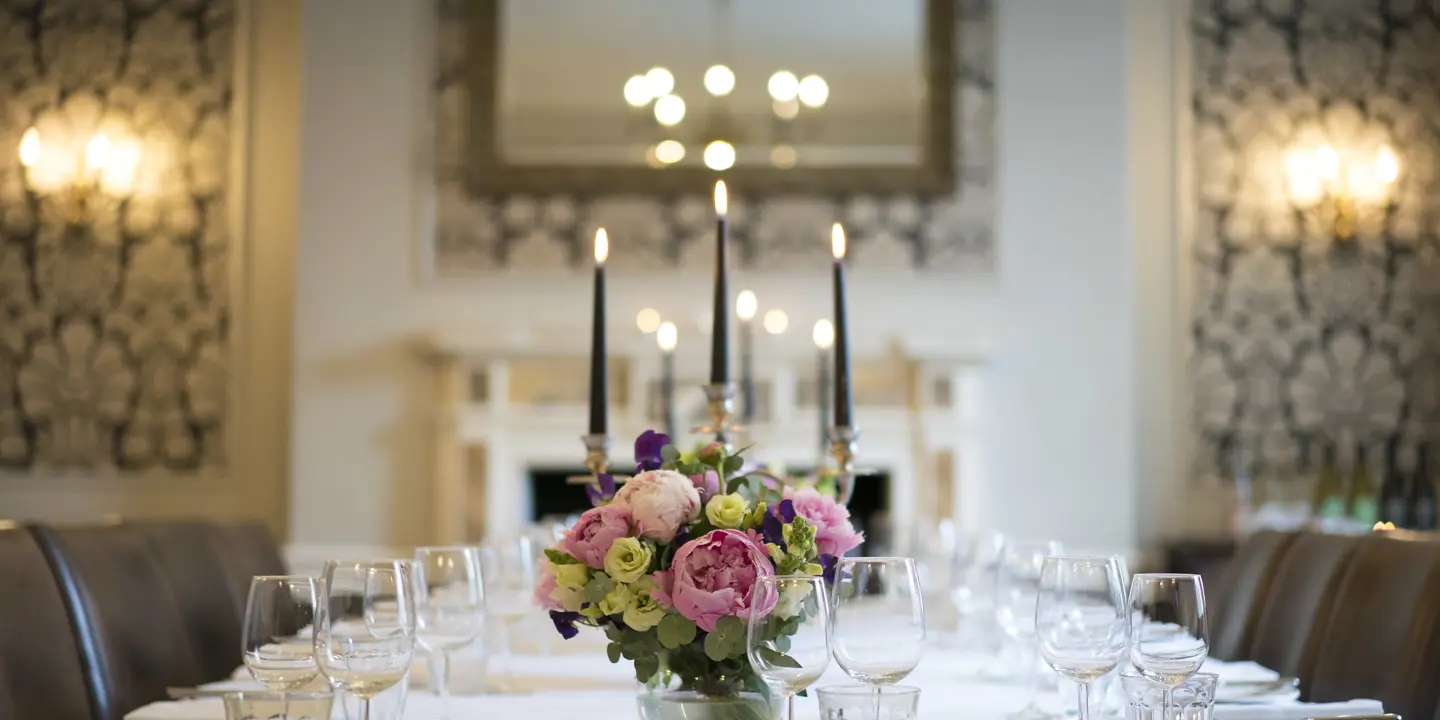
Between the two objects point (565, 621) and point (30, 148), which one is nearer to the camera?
point (565, 621)

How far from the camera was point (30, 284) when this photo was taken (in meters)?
5.01

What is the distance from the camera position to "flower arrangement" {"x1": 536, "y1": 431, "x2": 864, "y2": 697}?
1285mm

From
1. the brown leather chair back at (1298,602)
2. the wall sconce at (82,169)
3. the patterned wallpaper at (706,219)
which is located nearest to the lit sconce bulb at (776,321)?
the patterned wallpaper at (706,219)

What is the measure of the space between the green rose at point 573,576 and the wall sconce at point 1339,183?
4.25 metres

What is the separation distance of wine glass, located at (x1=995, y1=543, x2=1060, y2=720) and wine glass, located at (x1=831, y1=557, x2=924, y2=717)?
44cm

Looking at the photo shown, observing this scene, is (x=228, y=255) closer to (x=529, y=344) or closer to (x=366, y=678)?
(x=529, y=344)

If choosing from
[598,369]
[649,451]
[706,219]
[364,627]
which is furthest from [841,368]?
[706,219]

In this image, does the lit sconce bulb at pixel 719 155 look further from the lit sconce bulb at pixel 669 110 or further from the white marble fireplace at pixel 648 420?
the white marble fireplace at pixel 648 420

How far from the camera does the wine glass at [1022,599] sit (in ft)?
5.42

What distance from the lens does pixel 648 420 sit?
459cm

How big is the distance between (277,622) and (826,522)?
51 centimetres

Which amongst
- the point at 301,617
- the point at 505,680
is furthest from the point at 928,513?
the point at 301,617

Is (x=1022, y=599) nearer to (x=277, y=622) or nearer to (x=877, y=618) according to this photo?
(x=877, y=618)

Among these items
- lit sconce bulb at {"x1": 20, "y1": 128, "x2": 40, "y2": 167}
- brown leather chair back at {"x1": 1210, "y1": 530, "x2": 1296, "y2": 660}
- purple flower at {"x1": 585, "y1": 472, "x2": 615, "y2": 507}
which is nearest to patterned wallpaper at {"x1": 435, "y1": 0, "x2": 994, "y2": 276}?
lit sconce bulb at {"x1": 20, "y1": 128, "x2": 40, "y2": 167}
